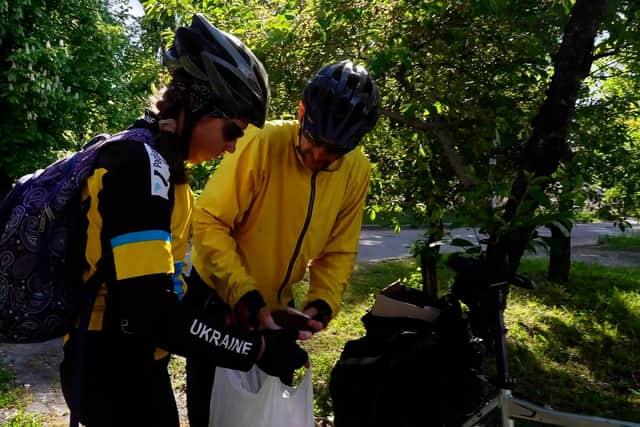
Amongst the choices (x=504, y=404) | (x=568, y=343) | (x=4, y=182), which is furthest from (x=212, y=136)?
(x=4, y=182)

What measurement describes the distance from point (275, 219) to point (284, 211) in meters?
0.05

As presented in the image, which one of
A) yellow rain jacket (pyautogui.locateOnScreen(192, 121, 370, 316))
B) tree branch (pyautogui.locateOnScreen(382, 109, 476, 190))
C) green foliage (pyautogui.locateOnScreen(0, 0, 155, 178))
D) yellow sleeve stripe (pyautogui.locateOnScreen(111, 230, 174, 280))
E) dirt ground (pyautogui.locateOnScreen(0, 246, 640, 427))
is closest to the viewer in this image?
yellow sleeve stripe (pyautogui.locateOnScreen(111, 230, 174, 280))

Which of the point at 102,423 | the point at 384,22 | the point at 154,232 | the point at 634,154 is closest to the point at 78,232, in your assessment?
the point at 154,232

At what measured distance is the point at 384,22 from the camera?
3531 mm

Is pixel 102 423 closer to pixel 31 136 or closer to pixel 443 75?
pixel 443 75

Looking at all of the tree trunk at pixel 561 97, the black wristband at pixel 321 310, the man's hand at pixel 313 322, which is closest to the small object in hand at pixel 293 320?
the man's hand at pixel 313 322

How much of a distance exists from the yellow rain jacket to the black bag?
0.94ft

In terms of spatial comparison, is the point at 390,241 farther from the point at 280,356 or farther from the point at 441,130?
the point at 280,356

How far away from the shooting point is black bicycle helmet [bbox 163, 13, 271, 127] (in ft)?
4.90

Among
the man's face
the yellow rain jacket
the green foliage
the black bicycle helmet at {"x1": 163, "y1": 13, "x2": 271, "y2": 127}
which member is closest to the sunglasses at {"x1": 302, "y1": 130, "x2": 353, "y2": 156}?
the man's face

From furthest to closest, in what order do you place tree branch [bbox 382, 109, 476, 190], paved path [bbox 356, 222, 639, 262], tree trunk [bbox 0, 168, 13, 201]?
paved path [bbox 356, 222, 639, 262]
tree trunk [bbox 0, 168, 13, 201]
tree branch [bbox 382, 109, 476, 190]

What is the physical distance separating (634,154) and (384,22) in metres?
3.90

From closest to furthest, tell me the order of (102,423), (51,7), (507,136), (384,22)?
1. (102,423)
2. (384,22)
3. (507,136)
4. (51,7)

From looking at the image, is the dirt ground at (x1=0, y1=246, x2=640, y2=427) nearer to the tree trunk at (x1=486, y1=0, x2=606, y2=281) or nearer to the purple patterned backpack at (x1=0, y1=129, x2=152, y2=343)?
the purple patterned backpack at (x1=0, y1=129, x2=152, y2=343)
